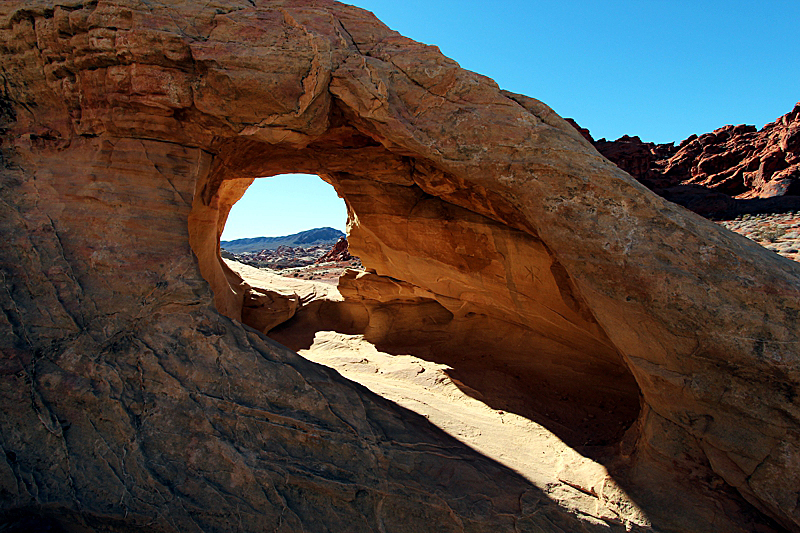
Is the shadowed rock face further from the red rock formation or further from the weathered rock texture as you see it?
the red rock formation

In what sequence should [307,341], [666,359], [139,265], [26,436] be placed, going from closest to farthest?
1. [26,436]
2. [666,359]
3. [139,265]
4. [307,341]

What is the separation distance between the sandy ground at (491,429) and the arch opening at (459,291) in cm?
12

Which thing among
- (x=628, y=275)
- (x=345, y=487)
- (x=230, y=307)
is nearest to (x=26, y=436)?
(x=345, y=487)

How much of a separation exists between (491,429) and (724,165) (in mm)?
32270

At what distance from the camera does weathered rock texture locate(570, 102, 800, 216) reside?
19250mm

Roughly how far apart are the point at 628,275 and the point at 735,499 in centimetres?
237

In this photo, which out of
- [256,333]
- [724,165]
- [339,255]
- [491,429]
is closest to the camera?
[256,333]

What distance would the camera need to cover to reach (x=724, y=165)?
2689cm

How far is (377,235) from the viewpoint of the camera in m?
7.52

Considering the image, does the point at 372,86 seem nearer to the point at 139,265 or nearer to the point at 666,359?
the point at 139,265

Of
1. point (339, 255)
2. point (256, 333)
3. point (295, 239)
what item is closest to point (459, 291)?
point (256, 333)

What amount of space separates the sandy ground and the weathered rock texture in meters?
14.0

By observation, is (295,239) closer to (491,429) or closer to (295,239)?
(295,239)

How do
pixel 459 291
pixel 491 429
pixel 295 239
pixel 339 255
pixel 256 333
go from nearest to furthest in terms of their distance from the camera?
pixel 256 333
pixel 491 429
pixel 459 291
pixel 339 255
pixel 295 239
